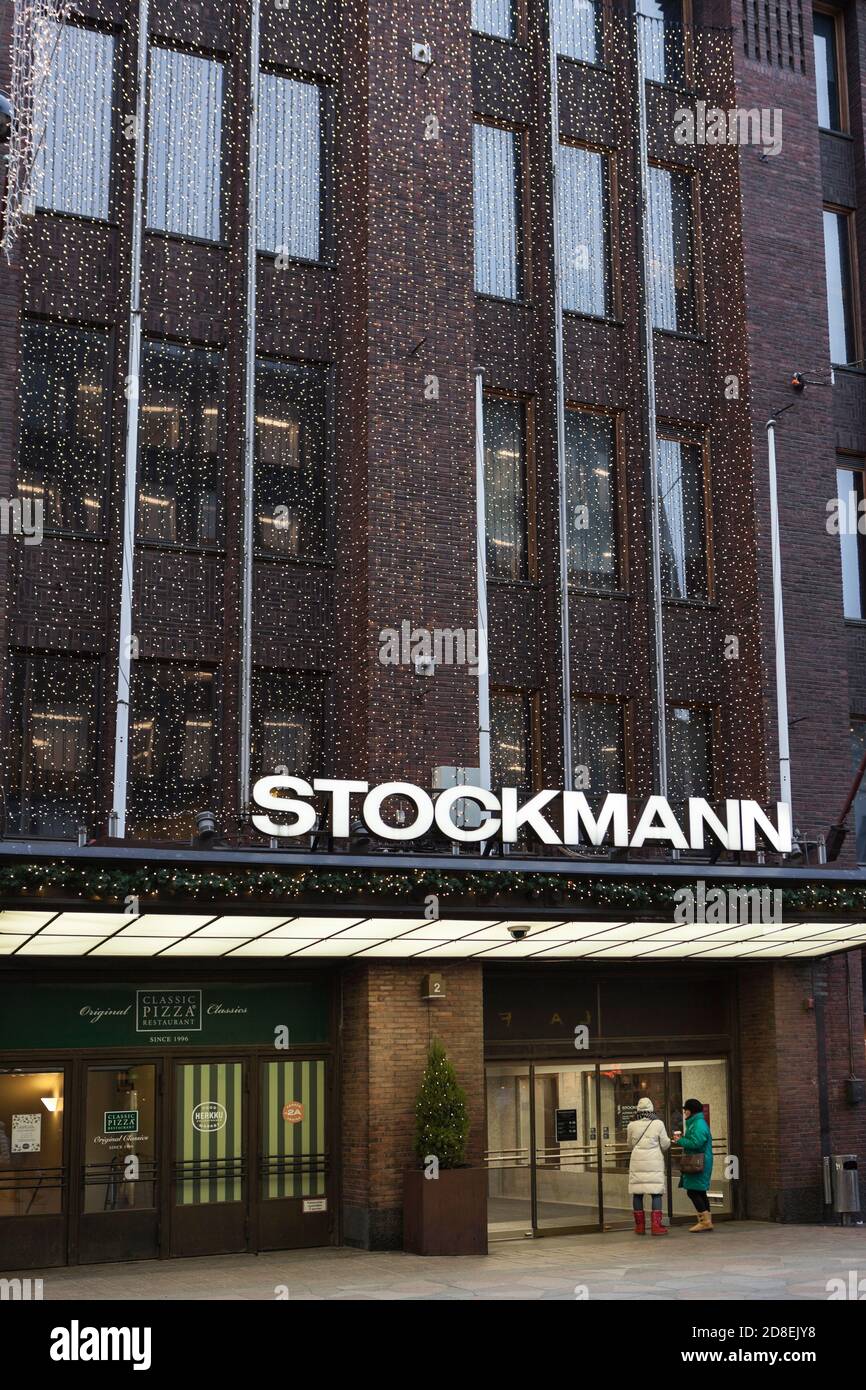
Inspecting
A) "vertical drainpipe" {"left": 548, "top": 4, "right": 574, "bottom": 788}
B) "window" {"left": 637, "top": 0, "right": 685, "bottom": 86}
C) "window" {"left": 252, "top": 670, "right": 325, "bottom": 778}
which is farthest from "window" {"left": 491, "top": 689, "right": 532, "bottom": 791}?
"window" {"left": 637, "top": 0, "right": 685, "bottom": 86}

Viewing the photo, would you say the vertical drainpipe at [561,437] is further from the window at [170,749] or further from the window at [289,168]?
the window at [170,749]

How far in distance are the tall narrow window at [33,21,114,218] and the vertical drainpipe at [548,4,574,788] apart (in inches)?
267

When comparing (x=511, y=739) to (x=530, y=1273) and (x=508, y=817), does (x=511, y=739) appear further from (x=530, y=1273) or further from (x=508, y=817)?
(x=530, y=1273)

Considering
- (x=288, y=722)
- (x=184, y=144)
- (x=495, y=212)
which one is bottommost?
(x=288, y=722)

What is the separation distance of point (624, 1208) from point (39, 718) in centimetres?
1045

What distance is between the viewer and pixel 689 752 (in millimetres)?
24719

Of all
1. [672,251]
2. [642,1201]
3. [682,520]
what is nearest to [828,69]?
[672,251]

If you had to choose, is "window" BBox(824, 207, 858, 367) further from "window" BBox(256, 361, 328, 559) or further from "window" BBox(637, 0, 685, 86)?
"window" BBox(256, 361, 328, 559)

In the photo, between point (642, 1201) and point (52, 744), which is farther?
point (642, 1201)

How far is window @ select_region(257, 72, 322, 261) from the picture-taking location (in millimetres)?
22625

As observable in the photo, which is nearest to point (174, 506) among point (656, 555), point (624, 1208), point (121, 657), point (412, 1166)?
point (121, 657)

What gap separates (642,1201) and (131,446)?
39.0 feet

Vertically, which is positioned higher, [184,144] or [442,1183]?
[184,144]

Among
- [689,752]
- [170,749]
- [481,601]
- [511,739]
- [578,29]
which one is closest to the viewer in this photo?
[170,749]
